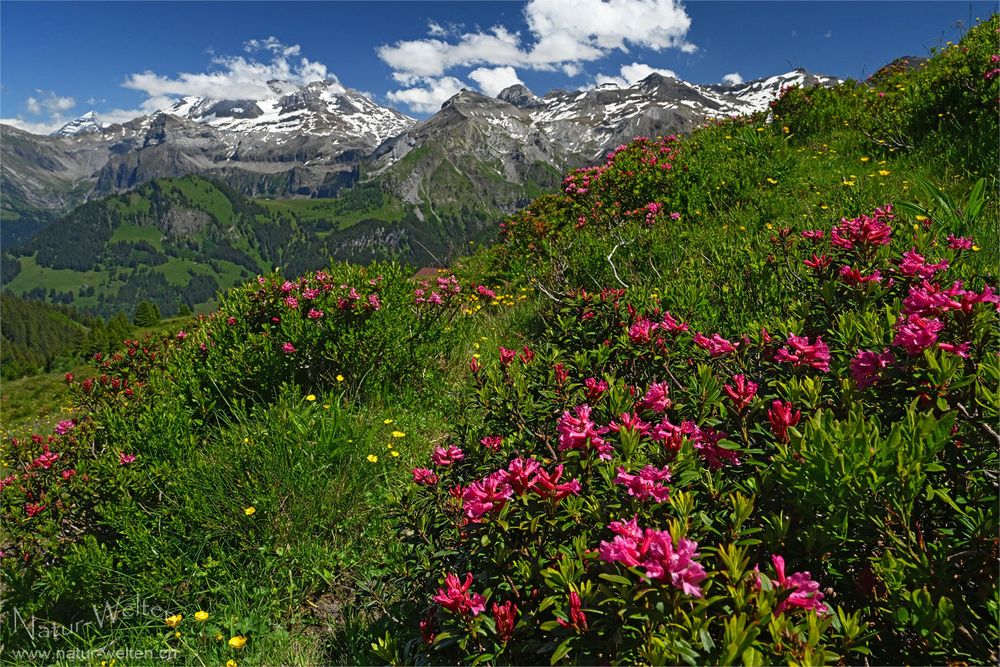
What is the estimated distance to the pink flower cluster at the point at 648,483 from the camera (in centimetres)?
178

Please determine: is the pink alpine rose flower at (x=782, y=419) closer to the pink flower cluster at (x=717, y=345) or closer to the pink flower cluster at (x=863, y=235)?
the pink flower cluster at (x=717, y=345)

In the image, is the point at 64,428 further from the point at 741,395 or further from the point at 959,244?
the point at 959,244

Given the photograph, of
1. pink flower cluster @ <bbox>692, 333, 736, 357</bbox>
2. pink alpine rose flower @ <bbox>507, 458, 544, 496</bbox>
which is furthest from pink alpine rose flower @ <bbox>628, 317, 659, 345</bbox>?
pink alpine rose flower @ <bbox>507, 458, 544, 496</bbox>

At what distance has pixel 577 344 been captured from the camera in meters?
3.46

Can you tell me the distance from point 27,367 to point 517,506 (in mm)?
109255

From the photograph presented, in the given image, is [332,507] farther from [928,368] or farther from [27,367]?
[27,367]

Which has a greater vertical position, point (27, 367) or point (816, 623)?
point (816, 623)

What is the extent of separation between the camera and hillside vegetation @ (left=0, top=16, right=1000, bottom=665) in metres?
1.60

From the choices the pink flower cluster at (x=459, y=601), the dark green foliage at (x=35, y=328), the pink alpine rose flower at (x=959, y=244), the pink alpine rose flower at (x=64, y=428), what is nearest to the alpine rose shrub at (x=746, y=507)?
the pink flower cluster at (x=459, y=601)

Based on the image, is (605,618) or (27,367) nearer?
(605,618)

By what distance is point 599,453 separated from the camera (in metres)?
2.13

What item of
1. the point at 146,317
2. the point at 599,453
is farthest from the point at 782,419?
the point at 146,317

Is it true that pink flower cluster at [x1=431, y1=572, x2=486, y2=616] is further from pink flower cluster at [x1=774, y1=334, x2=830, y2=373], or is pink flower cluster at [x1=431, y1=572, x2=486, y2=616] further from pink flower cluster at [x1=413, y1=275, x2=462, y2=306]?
pink flower cluster at [x1=413, y1=275, x2=462, y2=306]

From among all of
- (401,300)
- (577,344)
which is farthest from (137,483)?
(577,344)
